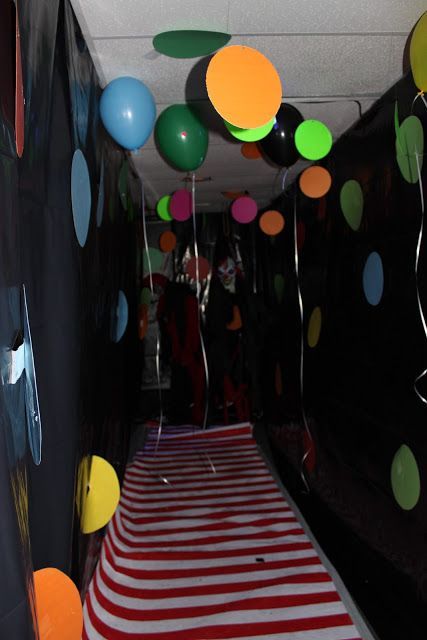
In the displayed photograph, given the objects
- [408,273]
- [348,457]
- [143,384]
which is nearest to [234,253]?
[143,384]

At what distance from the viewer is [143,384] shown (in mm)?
4926

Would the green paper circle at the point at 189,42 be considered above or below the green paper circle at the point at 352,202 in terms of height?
above

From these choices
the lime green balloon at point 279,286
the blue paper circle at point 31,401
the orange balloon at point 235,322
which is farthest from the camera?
the orange balloon at point 235,322

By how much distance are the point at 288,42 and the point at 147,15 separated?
0.46 meters

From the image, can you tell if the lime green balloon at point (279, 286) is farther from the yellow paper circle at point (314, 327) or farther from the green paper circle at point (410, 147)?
the green paper circle at point (410, 147)

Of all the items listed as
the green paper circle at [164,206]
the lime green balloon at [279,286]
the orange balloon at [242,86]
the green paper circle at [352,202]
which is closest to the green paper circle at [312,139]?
the green paper circle at [352,202]

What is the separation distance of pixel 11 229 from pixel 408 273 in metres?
1.31

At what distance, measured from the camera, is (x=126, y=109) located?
170cm

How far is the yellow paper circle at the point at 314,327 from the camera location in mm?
2723

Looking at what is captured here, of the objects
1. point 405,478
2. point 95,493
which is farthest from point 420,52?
point 95,493

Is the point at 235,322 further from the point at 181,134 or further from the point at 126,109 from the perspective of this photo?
the point at 126,109

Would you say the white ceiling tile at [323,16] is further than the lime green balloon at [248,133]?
No

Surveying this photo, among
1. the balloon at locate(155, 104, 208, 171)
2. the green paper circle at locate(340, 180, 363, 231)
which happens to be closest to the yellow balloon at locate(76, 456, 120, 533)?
the balloon at locate(155, 104, 208, 171)

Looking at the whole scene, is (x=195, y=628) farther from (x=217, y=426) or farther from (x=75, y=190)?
(x=217, y=426)
